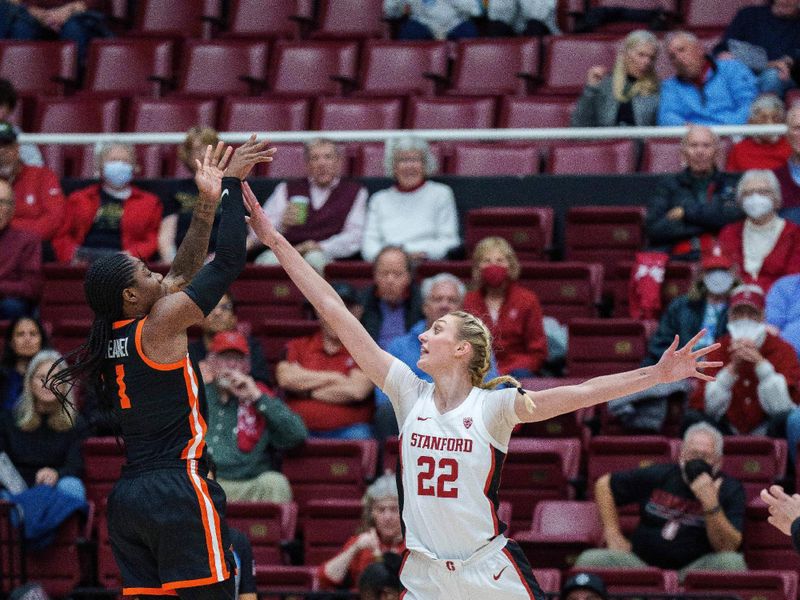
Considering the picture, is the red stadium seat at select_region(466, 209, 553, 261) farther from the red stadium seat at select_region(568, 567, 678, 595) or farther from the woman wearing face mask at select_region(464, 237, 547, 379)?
the red stadium seat at select_region(568, 567, 678, 595)

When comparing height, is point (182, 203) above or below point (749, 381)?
above

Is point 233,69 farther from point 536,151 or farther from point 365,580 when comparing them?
point 365,580

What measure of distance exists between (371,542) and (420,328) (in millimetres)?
1582

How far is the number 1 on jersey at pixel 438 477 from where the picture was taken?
5574 mm

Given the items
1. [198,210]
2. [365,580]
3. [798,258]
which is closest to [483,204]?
[798,258]

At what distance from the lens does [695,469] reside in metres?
8.17

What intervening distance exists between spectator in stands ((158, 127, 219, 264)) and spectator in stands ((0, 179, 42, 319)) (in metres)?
0.84

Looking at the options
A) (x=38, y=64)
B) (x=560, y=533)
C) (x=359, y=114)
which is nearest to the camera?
(x=560, y=533)

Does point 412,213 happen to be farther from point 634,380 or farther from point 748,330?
point 634,380

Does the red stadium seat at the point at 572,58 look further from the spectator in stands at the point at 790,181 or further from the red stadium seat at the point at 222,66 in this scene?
the red stadium seat at the point at 222,66

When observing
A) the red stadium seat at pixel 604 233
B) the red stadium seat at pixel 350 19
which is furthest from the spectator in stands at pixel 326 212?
the red stadium seat at pixel 350 19

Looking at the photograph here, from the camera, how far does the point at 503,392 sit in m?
5.64

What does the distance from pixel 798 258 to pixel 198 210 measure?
16.0 feet

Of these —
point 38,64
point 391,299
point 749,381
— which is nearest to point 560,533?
point 749,381
